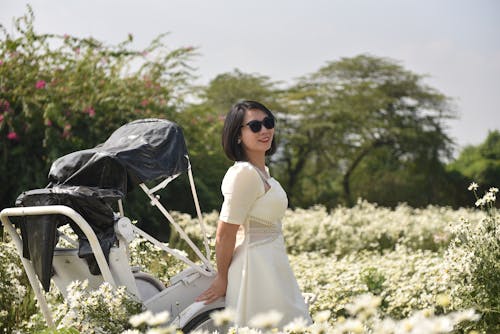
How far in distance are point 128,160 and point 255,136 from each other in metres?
0.69

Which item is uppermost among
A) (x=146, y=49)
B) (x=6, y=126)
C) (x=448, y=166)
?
(x=146, y=49)

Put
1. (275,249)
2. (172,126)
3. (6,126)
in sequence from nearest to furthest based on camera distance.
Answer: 1. (275,249)
2. (172,126)
3. (6,126)

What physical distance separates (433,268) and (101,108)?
7.39 metres

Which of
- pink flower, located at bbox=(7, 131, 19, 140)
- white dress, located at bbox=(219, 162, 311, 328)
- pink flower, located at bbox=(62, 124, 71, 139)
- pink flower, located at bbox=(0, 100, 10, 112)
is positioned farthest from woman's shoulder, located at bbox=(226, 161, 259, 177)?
pink flower, located at bbox=(0, 100, 10, 112)

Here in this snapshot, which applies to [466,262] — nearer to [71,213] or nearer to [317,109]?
[71,213]

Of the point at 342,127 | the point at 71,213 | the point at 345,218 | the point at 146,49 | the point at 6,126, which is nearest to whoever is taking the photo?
the point at 71,213

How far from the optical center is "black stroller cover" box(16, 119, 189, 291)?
10.9 feet

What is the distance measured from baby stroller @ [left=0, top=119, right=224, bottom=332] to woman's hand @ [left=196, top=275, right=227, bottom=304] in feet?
0.13

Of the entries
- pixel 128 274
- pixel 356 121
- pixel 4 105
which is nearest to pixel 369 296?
pixel 128 274

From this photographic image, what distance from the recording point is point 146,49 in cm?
1296

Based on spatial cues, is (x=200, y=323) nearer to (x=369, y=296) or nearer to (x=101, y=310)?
(x=101, y=310)

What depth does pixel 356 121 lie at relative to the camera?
29953mm

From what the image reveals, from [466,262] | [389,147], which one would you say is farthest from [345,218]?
[389,147]

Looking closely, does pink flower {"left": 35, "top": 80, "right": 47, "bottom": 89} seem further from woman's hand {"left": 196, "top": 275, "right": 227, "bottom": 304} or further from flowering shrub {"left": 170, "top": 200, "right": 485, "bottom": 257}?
woman's hand {"left": 196, "top": 275, "right": 227, "bottom": 304}
